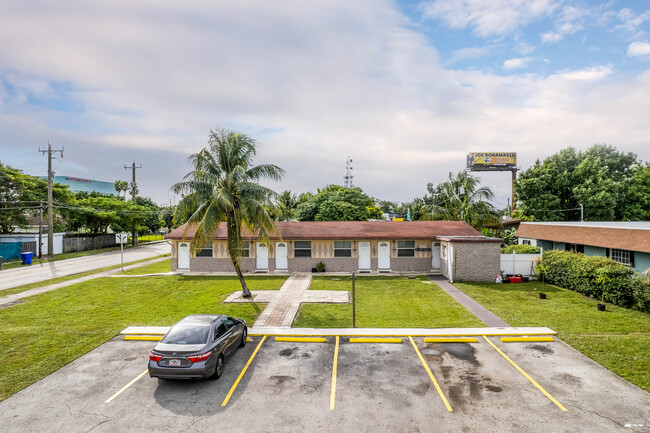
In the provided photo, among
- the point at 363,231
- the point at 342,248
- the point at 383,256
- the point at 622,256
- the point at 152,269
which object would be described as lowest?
the point at 152,269

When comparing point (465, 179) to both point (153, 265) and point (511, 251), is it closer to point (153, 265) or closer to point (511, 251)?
point (511, 251)

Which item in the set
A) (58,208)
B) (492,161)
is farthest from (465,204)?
(492,161)

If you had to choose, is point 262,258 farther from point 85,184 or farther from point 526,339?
point 85,184

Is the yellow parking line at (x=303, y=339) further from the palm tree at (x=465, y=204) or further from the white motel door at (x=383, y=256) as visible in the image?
the palm tree at (x=465, y=204)

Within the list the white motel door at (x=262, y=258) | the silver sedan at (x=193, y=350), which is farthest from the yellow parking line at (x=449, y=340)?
the white motel door at (x=262, y=258)

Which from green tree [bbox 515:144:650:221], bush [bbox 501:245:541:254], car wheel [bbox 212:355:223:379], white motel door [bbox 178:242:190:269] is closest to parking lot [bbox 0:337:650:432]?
car wheel [bbox 212:355:223:379]

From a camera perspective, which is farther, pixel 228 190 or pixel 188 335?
pixel 228 190
